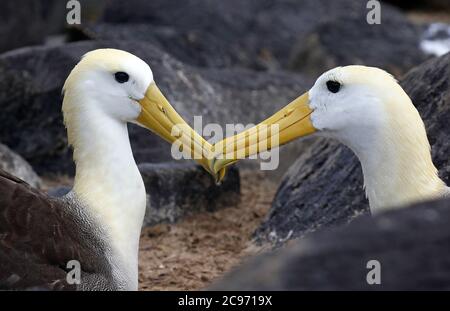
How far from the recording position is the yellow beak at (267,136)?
5.43m

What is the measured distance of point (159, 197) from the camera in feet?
25.9

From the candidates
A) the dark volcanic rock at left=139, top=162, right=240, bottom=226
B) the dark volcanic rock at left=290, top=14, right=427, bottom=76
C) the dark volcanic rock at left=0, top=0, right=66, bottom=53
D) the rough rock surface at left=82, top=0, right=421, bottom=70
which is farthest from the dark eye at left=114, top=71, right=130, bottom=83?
the dark volcanic rock at left=0, top=0, right=66, bottom=53

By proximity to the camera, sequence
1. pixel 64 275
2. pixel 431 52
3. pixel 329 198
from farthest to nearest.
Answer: pixel 431 52 → pixel 329 198 → pixel 64 275

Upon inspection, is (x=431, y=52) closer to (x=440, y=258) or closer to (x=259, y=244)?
(x=259, y=244)

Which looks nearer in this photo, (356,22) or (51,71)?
(51,71)

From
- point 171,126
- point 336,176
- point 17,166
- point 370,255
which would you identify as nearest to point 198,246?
point 336,176

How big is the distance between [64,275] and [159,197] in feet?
10.1

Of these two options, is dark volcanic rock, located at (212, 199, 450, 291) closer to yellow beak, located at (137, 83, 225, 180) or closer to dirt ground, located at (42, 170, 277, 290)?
yellow beak, located at (137, 83, 225, 180)

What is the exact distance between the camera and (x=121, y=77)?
18.0 feet

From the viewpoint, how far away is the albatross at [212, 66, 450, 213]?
4.87 metres

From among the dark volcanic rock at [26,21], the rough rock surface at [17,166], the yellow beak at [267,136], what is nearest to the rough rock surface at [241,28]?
the dark volcanic rock at [26,21]

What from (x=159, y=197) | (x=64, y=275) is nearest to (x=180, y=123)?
(x=64, y=275)

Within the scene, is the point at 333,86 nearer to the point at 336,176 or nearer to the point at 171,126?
the point at 171,126

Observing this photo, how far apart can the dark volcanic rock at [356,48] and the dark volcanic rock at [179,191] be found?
5293 mm
